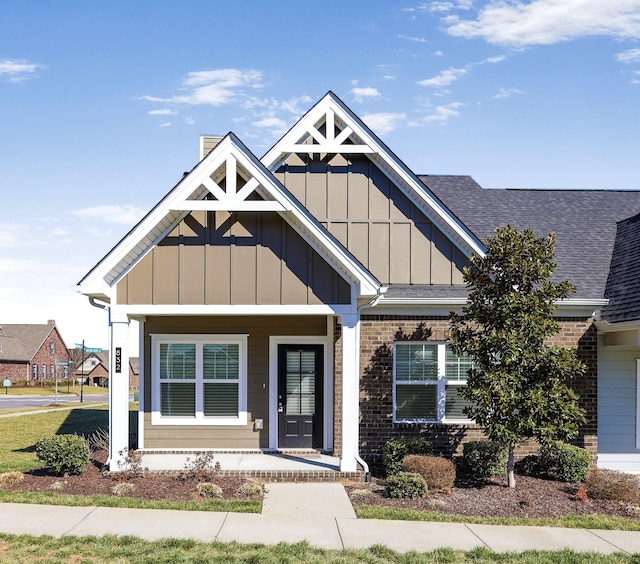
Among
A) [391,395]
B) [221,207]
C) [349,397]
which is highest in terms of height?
[221,207]

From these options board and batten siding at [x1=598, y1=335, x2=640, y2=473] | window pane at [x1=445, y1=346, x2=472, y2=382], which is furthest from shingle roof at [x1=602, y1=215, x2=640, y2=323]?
window pane at [x1=445, y1=346, x2=472, y2=382]

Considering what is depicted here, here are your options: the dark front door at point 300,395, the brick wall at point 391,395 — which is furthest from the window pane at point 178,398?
the brick wall at point 391,395

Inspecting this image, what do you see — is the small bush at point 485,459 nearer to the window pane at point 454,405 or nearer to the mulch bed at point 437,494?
the mulch bed at point 437,494

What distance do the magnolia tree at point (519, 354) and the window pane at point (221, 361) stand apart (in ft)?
16.9

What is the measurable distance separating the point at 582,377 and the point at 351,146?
7.24 metres

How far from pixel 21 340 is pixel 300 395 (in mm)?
62388

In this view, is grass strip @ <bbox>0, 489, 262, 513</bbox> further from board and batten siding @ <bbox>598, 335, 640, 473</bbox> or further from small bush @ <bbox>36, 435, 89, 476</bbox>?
board and batten siding @ <bbox>598, 335, 640, 473</bbox>

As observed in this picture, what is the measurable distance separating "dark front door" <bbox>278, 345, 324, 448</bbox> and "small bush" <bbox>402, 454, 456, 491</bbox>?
3395 millimetres

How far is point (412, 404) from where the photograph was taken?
14852 mm

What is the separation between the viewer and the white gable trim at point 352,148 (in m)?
15.5

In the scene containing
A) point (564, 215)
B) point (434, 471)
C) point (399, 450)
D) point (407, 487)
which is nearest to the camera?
point (407, 487)

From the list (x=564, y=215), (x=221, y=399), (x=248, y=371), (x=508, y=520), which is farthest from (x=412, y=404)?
(x=564, y=215)

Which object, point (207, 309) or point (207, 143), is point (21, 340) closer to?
point (207, 143)

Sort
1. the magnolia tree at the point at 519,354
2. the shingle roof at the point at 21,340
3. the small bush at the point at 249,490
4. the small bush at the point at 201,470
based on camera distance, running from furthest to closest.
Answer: the shingle roof at the point at 21,340 → the small bush at the point at 201,470 → the magnolia tree at the point at 519,354 → the small bush at the point at 249,490
